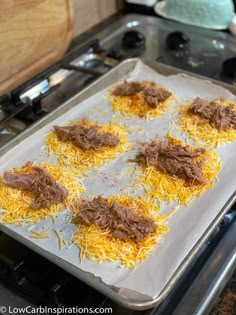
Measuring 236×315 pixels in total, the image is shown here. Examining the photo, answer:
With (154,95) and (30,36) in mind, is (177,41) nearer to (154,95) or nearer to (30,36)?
(154,95)

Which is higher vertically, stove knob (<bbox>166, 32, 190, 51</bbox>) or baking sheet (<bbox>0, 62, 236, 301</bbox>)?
stove knob (<bbox>166, 32, 190, 51</bbox>)

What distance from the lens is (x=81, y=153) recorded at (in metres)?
1.11

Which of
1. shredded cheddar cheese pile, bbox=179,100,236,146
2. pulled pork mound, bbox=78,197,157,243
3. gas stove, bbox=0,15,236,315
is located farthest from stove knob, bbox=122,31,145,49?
pulled pork mound, bbox=78,197,157,243

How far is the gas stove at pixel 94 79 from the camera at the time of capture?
0.84m

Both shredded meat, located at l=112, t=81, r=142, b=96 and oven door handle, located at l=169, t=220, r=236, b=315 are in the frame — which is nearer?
oven door handle, located at l=169, t=220, r=236, b=315

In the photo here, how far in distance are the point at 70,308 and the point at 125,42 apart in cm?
91

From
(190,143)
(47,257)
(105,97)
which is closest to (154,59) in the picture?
(105,97)

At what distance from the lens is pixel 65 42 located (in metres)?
1.41

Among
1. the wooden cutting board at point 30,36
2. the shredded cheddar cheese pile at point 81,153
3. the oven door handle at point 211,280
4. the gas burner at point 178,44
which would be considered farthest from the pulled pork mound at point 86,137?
the gas burner at point 178,44

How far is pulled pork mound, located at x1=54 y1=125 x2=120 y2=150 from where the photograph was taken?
1108 millimetres

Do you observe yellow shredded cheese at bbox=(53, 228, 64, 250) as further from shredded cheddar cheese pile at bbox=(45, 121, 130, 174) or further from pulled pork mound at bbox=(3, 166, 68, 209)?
shredded cheddar cheese pile at bbox=(45, 121, 130, 174)

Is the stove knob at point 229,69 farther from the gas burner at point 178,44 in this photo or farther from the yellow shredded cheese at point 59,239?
the yellow shredded cheese at point 59,239

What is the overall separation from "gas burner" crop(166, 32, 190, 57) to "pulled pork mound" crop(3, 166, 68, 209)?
65cm

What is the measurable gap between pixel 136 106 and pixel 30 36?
33cm
